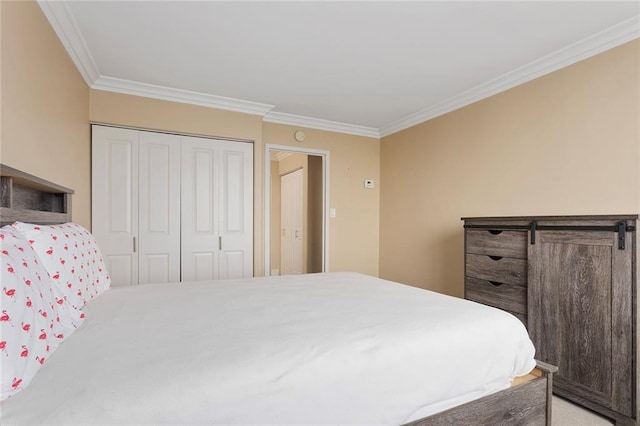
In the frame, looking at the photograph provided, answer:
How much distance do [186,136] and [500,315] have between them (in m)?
3.15

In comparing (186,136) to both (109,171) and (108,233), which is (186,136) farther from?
(108,233)

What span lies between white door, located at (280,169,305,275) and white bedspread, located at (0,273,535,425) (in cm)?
384

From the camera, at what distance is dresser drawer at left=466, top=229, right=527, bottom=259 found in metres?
2.34

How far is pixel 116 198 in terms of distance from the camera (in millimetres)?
3066

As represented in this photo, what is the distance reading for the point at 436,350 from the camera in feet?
4.01

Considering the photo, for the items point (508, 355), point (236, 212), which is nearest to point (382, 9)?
point (508, 355)

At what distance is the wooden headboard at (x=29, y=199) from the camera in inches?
52.8

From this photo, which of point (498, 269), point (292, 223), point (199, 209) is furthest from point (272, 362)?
point (292, 223)

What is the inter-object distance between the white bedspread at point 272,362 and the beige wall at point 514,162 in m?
1.53

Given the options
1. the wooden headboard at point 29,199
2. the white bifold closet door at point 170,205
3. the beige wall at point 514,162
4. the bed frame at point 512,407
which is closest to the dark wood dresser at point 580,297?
the beige wall at point 514,162

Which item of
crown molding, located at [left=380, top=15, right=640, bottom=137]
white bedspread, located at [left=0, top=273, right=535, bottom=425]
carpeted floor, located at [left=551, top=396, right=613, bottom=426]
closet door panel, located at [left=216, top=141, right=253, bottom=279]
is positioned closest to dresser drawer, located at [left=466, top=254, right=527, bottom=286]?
carpeted floor, located at [left=551, top=396, right=613, bottom=426]

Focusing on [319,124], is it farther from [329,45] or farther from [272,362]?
[272,362]

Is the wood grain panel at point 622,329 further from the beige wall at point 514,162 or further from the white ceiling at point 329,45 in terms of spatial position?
the white ceiling at point 329,45

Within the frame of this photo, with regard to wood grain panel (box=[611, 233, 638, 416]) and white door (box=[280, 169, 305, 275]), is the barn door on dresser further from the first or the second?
white door (box=[280, 169, 305, 275])
